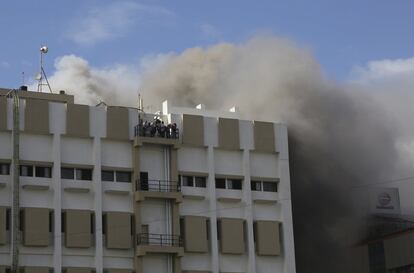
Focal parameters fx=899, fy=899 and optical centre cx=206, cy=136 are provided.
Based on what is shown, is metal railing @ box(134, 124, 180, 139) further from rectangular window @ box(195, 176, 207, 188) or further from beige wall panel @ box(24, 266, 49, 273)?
beige wall panel @ box(24, 266, 49, 273)

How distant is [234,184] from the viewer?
2477 inches

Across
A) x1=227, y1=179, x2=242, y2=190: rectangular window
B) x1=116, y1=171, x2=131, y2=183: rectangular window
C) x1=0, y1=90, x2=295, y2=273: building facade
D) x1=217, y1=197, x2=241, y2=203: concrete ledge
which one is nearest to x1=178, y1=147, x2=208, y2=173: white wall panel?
x1=0, y1=90, x2=295, y2=273: building facade

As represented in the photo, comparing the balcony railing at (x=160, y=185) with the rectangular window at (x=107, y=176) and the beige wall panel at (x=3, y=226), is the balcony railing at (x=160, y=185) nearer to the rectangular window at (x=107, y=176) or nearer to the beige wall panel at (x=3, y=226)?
the rectangular window at (x=107, y=176)

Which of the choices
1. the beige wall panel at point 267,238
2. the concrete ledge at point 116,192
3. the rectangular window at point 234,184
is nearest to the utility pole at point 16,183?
the concrete ledge at point 116,192

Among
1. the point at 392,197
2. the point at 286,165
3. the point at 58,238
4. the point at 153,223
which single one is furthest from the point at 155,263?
the point at 392,197

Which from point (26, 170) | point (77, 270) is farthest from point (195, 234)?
point (26, 170)

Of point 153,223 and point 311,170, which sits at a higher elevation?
point 311,170

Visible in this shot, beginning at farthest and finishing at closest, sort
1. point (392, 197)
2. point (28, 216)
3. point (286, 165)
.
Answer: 1. point (392, 197)
2. point (286, 165)
3. point (28, 216)

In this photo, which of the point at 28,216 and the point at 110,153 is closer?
the point at 28,216

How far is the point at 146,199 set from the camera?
59719 mm

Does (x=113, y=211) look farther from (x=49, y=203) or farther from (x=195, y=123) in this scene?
(x=195, y=123)

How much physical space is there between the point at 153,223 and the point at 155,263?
265 cm

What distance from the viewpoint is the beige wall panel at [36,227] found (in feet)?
183

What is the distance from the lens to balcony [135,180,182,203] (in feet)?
194
